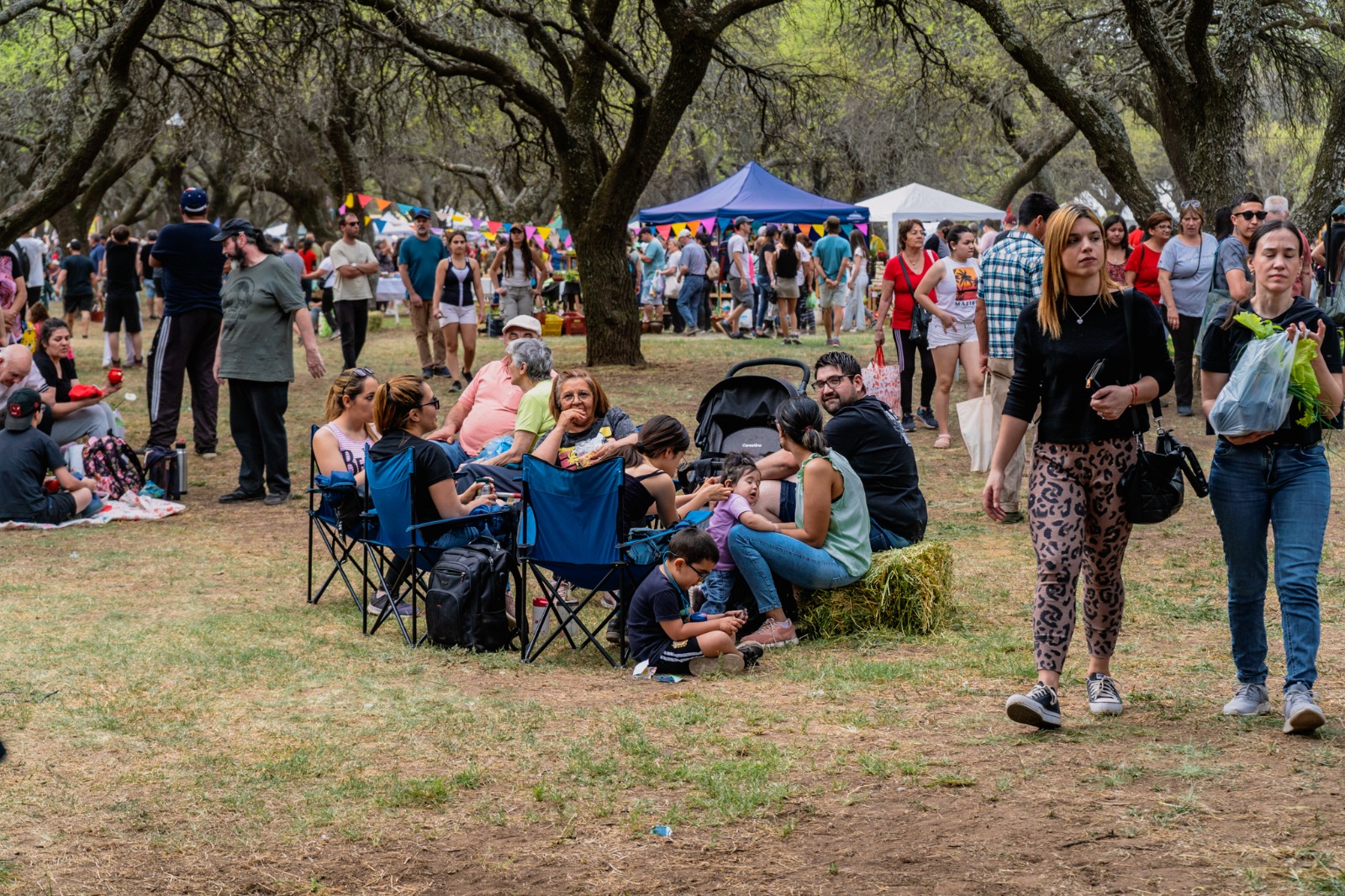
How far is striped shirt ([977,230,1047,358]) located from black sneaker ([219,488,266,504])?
17.6ft

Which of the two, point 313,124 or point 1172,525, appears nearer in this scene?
point 1172,525

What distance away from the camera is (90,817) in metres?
4.10

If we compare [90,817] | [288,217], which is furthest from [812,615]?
[288,217]

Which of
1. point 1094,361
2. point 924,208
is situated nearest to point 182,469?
point 1094,361

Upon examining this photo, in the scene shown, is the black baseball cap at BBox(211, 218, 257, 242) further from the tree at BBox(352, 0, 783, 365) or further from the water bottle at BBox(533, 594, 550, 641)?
the tree at BBox(352, 0, 783, 365)

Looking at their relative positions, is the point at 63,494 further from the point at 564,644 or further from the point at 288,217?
the point at 288,217

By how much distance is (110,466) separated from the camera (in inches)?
384

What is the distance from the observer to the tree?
14.7 metres

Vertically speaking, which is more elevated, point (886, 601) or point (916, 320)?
point (916, 320)

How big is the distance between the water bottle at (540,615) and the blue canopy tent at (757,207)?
1872cm

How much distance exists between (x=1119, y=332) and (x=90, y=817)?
3.53 metres

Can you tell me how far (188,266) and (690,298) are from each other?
13.5 m

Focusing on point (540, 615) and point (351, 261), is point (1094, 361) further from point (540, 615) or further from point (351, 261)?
point (351, 261)

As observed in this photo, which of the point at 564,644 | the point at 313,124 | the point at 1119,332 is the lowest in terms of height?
the point at 564,644
